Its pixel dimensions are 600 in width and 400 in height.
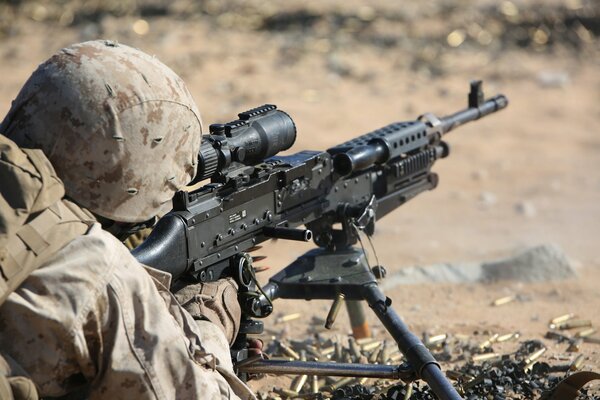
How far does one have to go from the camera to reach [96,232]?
307cm

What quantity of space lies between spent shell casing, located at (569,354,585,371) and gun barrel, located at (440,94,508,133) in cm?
145

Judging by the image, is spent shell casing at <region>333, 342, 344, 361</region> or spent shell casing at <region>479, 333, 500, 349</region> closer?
spent shell casing at <region>333, 342, 344, 361</region>

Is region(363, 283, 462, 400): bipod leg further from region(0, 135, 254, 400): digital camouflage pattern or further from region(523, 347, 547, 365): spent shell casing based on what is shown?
region(0, 135, 254, 400): digital camouflage pattern

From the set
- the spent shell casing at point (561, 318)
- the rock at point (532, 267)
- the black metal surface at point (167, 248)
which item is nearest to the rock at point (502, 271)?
the rock at point (532, 267)

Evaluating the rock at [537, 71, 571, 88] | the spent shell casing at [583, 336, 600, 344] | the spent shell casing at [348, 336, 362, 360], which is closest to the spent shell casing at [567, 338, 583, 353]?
the spent shell casing at [583, 336, 600, 344]

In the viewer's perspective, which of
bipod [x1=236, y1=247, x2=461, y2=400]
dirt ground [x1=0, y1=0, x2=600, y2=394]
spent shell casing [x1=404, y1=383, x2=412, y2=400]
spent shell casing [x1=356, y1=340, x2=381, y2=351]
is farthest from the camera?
dirt ground [x1=0, y1=0, x2=600, y2=394]

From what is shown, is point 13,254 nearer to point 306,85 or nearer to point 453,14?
point 306,85

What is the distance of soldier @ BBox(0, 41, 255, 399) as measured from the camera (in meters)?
2.94

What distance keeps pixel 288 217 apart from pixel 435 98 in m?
7.44

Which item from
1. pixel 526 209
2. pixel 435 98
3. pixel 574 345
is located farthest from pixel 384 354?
pixel 435 98

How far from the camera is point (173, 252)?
13.1 ft

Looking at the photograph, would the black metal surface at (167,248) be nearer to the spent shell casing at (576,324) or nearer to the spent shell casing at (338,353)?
the spent shell casing at (338,353)

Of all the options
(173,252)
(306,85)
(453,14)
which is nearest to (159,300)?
(173,252)

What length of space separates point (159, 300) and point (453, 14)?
474 inches
